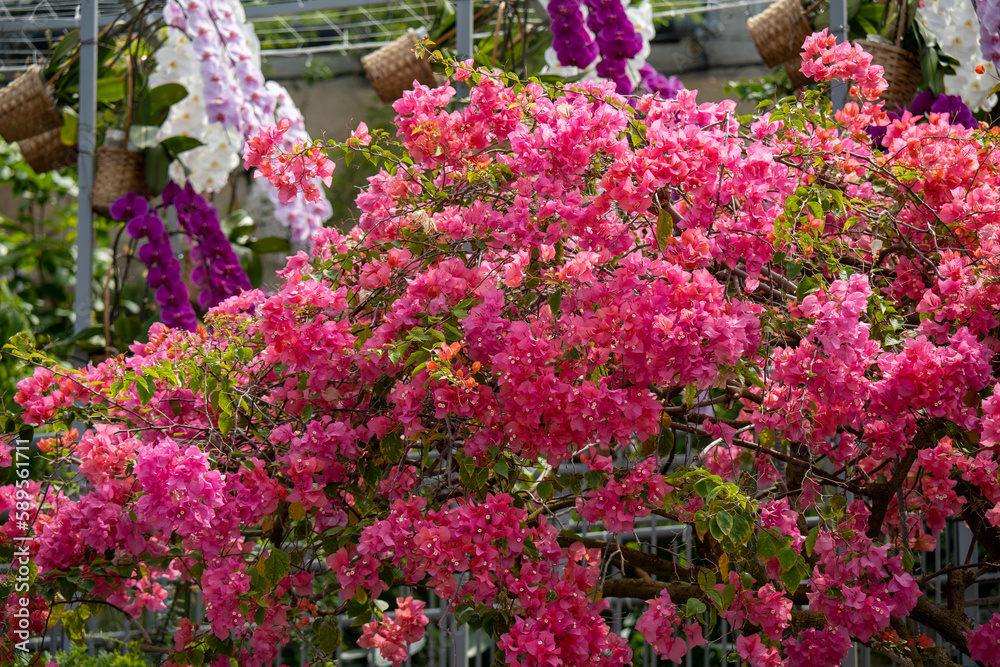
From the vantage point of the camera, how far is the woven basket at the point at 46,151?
12.7ft

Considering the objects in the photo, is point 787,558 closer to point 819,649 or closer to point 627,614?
point 819,649

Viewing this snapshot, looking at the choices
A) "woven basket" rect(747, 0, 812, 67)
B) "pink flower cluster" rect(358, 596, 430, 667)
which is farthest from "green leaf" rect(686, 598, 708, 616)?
"woven basket" rect(747, 0, 812, 67)

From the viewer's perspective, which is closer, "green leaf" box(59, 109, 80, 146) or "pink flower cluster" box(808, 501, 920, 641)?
"pink flower cluster" box(808, 501, 920, 641)

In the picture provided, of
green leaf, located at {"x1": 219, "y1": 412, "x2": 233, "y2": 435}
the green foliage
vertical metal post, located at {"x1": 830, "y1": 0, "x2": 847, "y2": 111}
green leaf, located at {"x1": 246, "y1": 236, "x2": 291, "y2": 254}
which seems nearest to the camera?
green leaf, located at {"x1": 219, "y1": 412, "x2": 233, "y2": 435}

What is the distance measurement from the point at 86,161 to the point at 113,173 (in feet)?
0.40

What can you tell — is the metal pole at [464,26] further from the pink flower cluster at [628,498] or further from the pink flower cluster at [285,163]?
the pink flower cluster at [628,498]

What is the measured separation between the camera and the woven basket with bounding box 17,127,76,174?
3.87 m

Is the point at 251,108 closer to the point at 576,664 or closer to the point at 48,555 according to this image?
the point at 48,555

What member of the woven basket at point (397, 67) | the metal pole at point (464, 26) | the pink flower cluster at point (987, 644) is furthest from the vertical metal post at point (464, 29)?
the pink flower cluster at point (987, 644)

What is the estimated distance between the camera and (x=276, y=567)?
164 centimetres

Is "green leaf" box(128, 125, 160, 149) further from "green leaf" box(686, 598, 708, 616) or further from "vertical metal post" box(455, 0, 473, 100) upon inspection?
"green leaf" box(686, 598, 708, 616)

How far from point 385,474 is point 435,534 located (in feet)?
1.18

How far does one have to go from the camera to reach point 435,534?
1.55 metres

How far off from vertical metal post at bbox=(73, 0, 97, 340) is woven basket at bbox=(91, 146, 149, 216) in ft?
0.10
